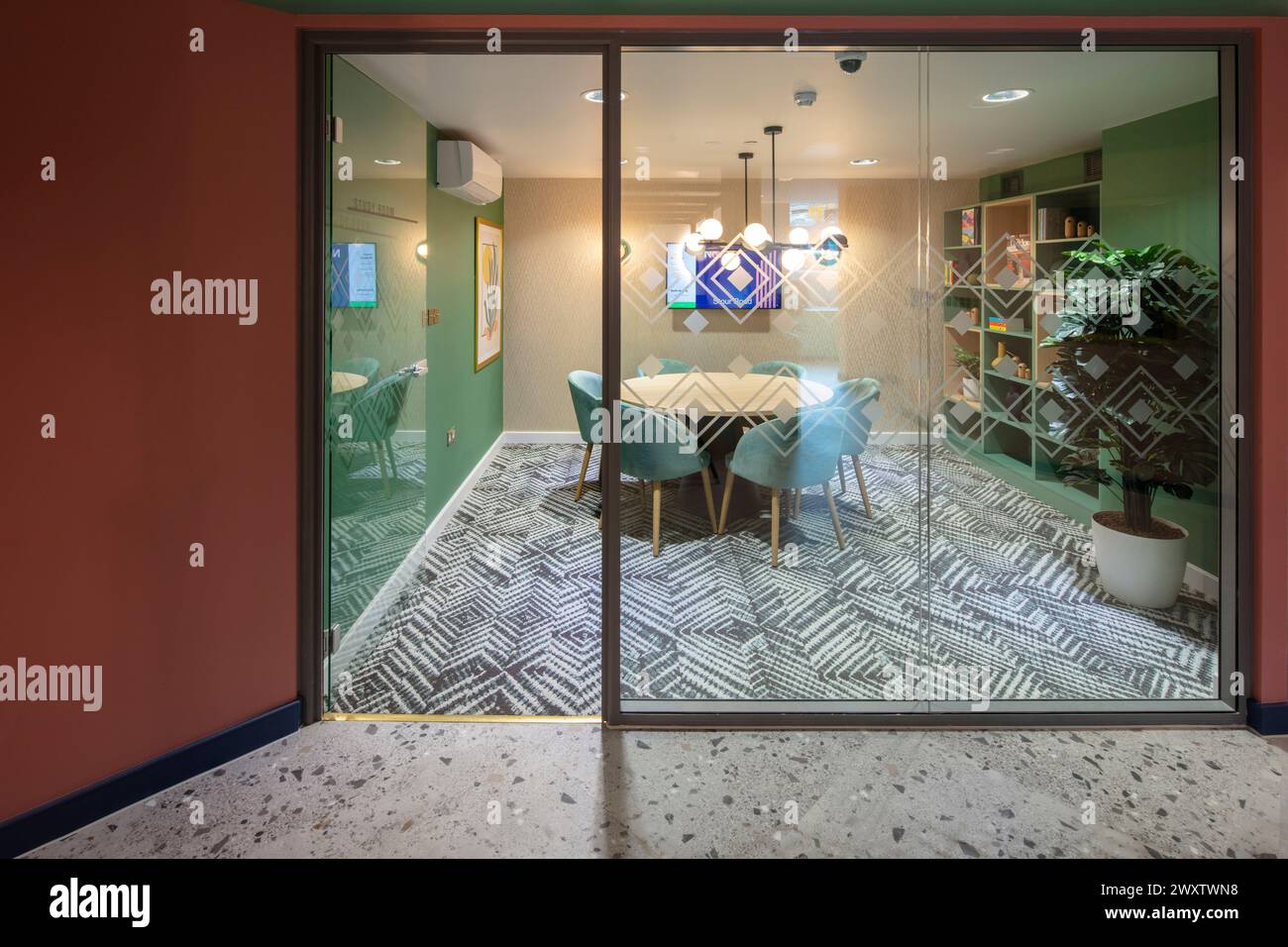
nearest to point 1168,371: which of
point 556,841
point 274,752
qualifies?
point 556,841

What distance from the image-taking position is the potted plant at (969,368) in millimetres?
2543

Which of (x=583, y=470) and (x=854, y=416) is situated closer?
(x=854, y=416)

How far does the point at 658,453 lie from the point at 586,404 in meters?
0.57

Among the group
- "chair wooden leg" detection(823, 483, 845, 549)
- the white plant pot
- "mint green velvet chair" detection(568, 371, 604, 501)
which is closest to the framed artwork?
"mint green velvet chair" detection(568, 371, 604, 501)

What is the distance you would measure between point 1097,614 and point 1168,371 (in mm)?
864

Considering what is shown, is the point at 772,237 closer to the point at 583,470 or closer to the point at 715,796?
the point at 583,470

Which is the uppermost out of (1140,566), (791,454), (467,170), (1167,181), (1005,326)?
(467,170)

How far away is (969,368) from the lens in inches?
100

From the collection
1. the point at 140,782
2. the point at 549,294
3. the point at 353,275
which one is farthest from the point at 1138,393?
the point at 140,782

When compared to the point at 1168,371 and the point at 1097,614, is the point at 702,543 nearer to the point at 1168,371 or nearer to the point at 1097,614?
the point at 1097,614

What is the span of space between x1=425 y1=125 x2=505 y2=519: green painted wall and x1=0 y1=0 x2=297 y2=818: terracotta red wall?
4.67 ft

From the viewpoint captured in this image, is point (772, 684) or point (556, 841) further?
point (772, 684)
